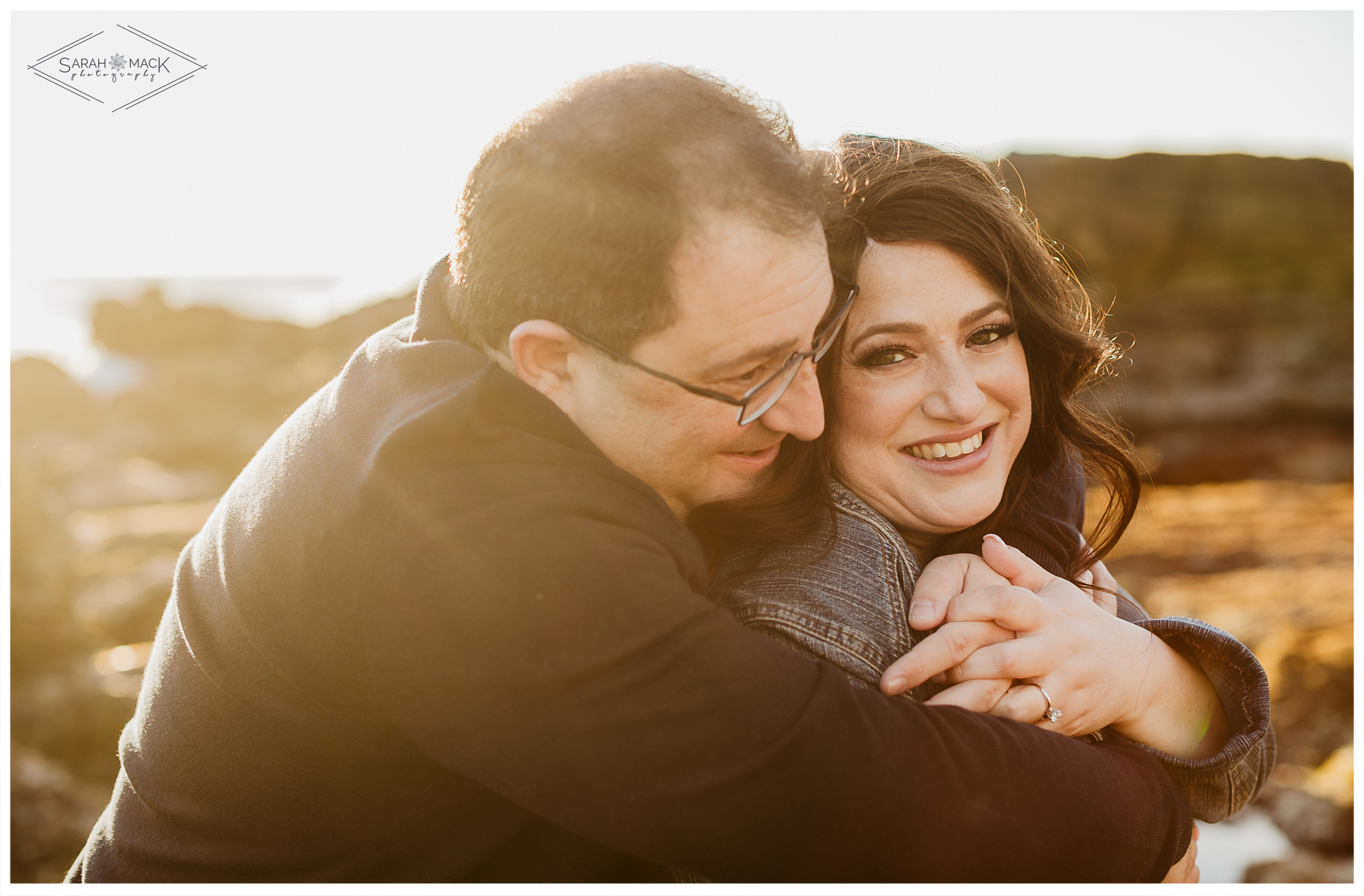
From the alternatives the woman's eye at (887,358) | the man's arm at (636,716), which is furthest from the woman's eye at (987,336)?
the man's arm at (636,716)

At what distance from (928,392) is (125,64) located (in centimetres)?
227

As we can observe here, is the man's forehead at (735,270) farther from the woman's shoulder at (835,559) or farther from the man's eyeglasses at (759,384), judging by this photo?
the woman's shoulder at (835,559)

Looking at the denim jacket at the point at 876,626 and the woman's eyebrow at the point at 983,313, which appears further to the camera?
the woman's eyebrow at the point at 983,313

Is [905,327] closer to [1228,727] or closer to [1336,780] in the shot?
[1228,727]

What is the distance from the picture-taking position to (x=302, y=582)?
1.53 m

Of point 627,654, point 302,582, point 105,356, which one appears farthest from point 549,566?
point 105,356

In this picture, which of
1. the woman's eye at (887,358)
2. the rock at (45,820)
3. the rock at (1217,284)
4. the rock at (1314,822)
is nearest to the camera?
the woman's eye at (887,358)

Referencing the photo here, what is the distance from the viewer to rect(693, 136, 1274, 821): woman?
5.98ft

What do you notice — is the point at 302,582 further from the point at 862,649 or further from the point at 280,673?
the point at 862,649

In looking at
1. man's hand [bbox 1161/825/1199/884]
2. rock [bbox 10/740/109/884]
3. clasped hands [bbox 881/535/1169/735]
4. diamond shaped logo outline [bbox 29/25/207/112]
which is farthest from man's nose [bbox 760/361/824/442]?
rock [bbox 10/740/109/884]

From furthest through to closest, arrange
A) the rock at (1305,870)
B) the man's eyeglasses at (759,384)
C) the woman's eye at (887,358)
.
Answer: the rock at (1305,870)
the woman's eye at (887,358)
the man's eyeglasses at (759,384)

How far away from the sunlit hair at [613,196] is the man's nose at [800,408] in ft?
1.11

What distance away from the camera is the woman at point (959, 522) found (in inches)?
71.7

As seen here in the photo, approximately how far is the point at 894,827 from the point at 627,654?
19.8 inches
